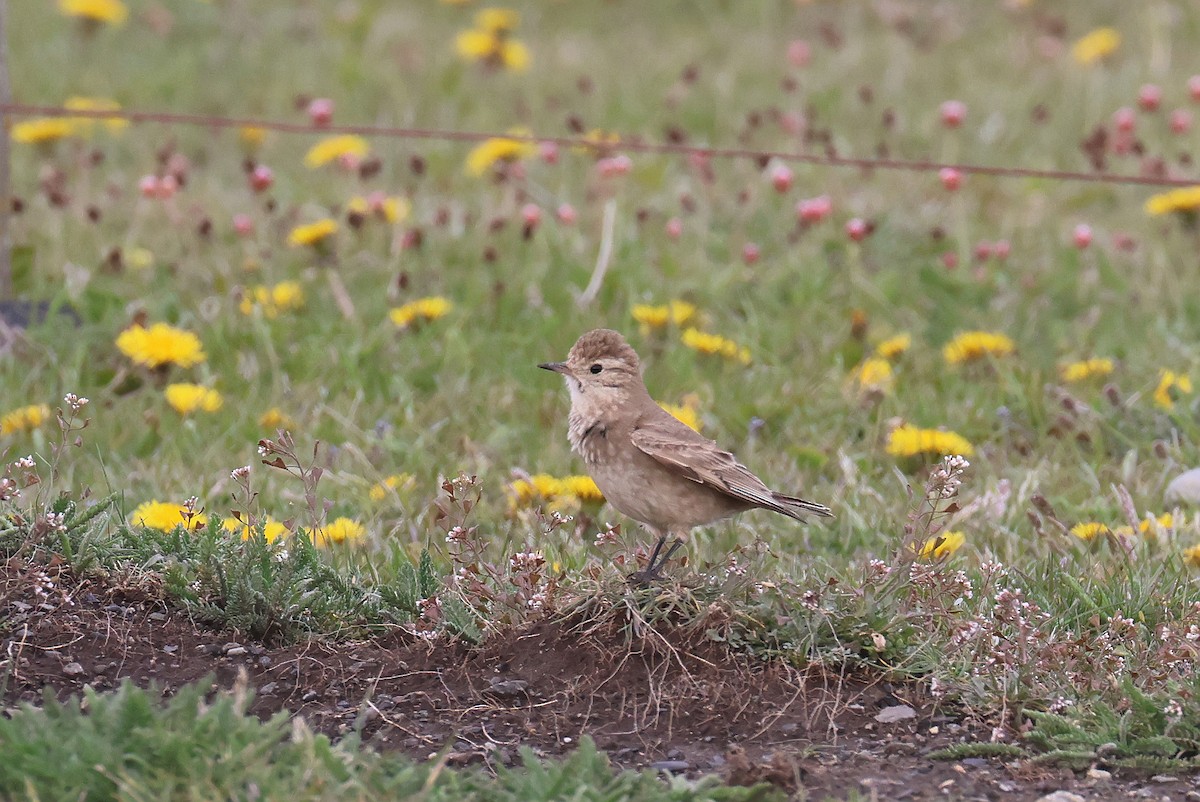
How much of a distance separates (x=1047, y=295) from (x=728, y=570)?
350 cm

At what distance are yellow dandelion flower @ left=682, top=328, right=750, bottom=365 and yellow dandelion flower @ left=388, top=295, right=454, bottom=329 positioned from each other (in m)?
0.94

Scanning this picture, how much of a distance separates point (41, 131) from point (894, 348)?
4149 millimetres

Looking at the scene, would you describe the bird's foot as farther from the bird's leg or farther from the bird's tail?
the bird's tail

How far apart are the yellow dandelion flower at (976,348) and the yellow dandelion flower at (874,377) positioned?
261 millimetres

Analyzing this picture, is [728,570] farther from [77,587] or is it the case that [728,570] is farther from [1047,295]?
[1047,295]

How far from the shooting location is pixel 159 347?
5859mm

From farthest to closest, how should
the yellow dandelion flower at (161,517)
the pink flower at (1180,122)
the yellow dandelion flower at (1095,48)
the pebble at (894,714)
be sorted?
the yellow dandelion flower at (1095,48) < the pink flower at (1180,122) < the yellow dandelion flower at (161,517) < the pebble at (894,714)

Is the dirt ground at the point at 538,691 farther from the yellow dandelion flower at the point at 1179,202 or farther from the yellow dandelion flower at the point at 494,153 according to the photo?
the yellow dandelion flower at the point at 1179,202

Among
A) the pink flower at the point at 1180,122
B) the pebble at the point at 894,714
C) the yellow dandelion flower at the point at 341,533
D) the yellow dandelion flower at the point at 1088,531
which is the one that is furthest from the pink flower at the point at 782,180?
the pebble at the point at 894,714

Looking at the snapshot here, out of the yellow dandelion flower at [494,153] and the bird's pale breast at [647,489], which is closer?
the bird's pale breast at [647,489]

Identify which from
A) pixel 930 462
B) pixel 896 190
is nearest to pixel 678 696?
pixel 930 462

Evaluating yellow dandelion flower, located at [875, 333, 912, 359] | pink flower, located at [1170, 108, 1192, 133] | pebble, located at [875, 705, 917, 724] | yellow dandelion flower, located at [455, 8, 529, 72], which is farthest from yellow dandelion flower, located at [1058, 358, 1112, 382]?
yellow dandelion flower, located at [455, 8, 529, 72]

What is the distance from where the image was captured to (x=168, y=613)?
390 cm

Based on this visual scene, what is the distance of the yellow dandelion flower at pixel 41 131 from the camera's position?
7.80m
